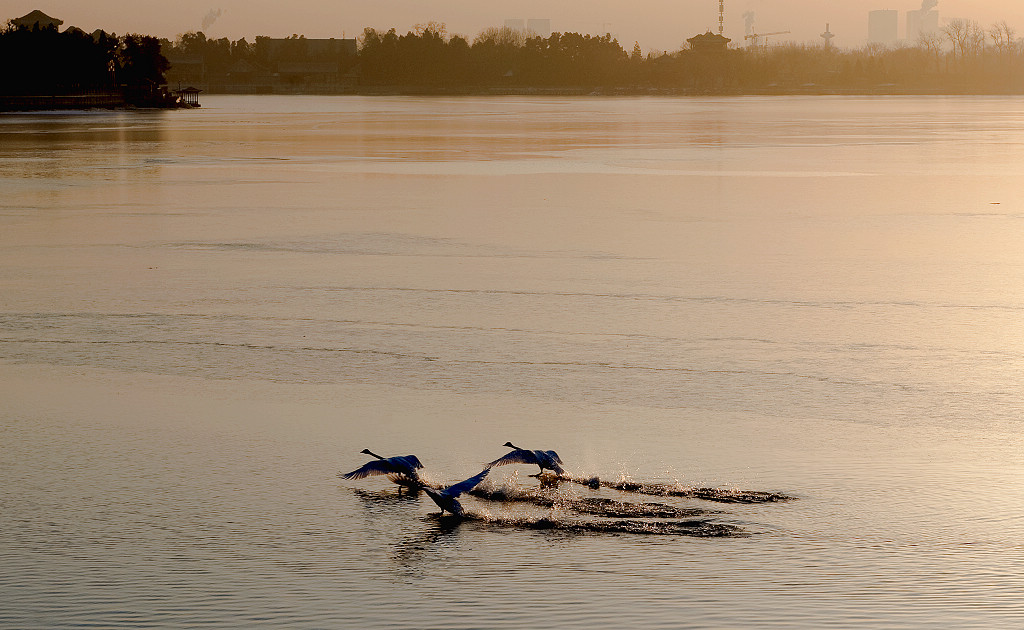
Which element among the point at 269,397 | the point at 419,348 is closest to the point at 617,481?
the point at 269,397

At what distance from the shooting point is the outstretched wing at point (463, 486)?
472 centimetres

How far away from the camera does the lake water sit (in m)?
3.98

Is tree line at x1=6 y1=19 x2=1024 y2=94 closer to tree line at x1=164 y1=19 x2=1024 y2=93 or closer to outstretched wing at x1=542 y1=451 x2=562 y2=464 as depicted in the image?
tree line at x1=164 y1=19 x2=1024 y2=93

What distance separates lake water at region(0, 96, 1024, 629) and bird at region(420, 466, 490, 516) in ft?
0.19

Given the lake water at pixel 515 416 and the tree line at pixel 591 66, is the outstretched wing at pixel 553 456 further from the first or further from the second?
the tree line at pixel 591 66

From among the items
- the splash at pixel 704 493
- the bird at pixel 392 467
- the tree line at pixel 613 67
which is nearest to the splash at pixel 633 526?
the splash at pixel 704 493

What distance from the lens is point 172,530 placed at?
4.48m

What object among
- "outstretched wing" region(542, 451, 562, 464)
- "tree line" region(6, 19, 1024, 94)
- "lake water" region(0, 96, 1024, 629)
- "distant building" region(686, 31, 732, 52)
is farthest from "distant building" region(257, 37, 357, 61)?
"outstretched wing" region(542, 451, 562, 464)

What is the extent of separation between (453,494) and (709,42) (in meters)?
185

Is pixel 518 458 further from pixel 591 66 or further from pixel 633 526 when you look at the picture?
pixel 591 66

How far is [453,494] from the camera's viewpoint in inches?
186

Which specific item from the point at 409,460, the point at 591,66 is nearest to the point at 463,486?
the point at 409,460

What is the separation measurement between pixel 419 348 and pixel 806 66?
6891 inches

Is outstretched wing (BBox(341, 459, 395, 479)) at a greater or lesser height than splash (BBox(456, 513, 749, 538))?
greater
